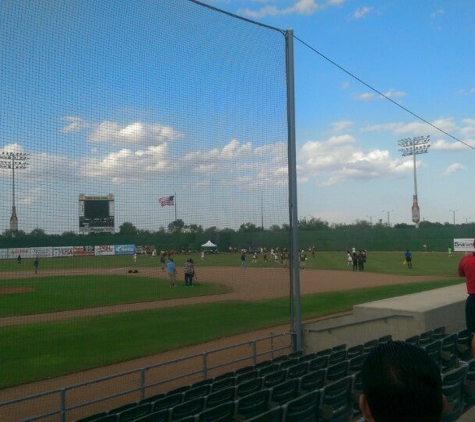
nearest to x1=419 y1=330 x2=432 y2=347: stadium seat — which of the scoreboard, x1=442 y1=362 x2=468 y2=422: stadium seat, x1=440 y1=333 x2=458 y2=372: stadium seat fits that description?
x1=440 y1=333 x2=458 y2=372: stadium seat

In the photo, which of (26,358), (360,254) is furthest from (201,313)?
(360,254)

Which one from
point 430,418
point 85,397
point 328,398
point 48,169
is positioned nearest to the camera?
point 430,418

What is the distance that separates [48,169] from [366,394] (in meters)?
7.36

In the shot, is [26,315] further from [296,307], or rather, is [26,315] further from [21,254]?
[296,307]

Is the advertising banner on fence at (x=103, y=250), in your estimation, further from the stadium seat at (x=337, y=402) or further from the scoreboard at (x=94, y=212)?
the stadium seat at (x=337, y=402)

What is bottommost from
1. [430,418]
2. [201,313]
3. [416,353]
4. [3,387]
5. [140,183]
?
[3,387]

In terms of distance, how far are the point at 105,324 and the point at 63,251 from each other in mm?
2301

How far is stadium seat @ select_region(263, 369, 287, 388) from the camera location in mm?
6402

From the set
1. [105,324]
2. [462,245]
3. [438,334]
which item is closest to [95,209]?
[105,324]

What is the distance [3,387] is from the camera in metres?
9.58

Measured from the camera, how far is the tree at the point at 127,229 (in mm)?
9266

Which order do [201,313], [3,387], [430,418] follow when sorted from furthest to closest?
[201,313] < [3,387] < [430,418]

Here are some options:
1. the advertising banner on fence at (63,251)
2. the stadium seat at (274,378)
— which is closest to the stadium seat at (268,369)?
the stadium seat at (274,378)

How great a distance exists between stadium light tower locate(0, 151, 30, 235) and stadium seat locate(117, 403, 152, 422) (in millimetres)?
3574
